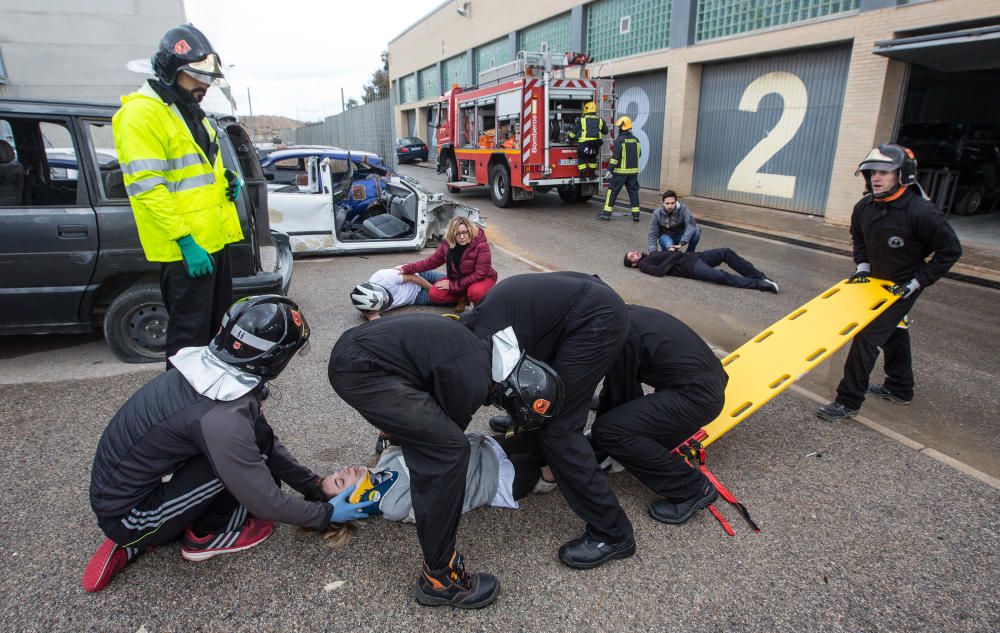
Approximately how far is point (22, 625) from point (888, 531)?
3.59 meters

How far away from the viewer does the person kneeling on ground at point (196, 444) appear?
2.13 m

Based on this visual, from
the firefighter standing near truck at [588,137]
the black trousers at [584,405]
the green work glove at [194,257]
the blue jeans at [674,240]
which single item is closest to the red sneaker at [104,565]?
the green work glove at [194,257]

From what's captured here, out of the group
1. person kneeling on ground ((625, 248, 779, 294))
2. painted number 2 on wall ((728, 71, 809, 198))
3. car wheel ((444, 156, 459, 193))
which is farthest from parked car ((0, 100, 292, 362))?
car wheel ((444, 156, 459, 193))

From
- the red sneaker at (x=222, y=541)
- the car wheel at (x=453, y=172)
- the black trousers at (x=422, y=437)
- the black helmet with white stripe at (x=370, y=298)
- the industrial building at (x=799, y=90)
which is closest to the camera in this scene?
the black trousers at (x=422, y=437)

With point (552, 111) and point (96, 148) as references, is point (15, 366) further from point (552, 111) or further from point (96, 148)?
point (552, 111)

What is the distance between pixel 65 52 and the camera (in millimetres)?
15773

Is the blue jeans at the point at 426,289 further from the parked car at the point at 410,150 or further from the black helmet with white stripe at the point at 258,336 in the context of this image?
the parked car at the point at 410,150

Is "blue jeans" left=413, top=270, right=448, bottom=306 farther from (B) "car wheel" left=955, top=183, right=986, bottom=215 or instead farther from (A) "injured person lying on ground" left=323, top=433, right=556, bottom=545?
(B) "car wheel" left=955, top=183, right=986, bottom=215

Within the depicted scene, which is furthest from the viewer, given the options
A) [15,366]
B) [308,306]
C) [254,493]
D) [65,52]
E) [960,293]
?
[65,52]

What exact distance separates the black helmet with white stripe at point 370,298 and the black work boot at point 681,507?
342cm

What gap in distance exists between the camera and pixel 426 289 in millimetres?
6023

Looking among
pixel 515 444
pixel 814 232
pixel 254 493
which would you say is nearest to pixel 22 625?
pixel 254 493

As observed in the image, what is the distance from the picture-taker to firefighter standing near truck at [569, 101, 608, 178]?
11.6 metres

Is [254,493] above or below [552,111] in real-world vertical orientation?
below
